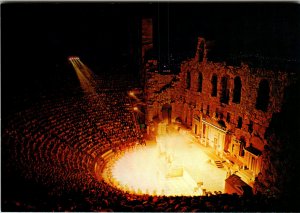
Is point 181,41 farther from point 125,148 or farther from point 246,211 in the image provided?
point 246,211

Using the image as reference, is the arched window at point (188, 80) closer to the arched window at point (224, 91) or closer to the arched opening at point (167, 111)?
the arched opening at point (167, 111)

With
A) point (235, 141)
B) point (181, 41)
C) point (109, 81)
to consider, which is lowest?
point (235, 141)

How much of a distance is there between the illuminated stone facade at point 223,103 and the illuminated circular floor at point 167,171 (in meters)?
1.74

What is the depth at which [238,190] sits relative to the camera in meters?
14.6

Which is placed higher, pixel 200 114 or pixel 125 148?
pixel 200 114

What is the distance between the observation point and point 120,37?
26219 mm

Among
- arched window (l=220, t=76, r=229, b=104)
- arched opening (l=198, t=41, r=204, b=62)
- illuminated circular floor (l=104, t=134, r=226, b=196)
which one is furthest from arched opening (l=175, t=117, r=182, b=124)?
arched opening (l=198, t=41, r=204, b=62)

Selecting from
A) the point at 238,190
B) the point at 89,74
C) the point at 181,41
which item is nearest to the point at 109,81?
the point at 89,74

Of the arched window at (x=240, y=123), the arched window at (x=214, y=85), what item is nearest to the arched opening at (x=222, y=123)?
the arched window at (x=240, y=123)

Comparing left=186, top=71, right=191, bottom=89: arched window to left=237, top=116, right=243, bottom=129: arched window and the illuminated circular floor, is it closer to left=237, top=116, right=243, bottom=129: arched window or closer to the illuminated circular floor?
the illuminated circular floor

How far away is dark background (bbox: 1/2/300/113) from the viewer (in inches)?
747

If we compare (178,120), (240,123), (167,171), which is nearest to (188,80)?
(178,120)

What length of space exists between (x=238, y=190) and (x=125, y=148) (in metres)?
8.85

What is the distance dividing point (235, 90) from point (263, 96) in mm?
2437
